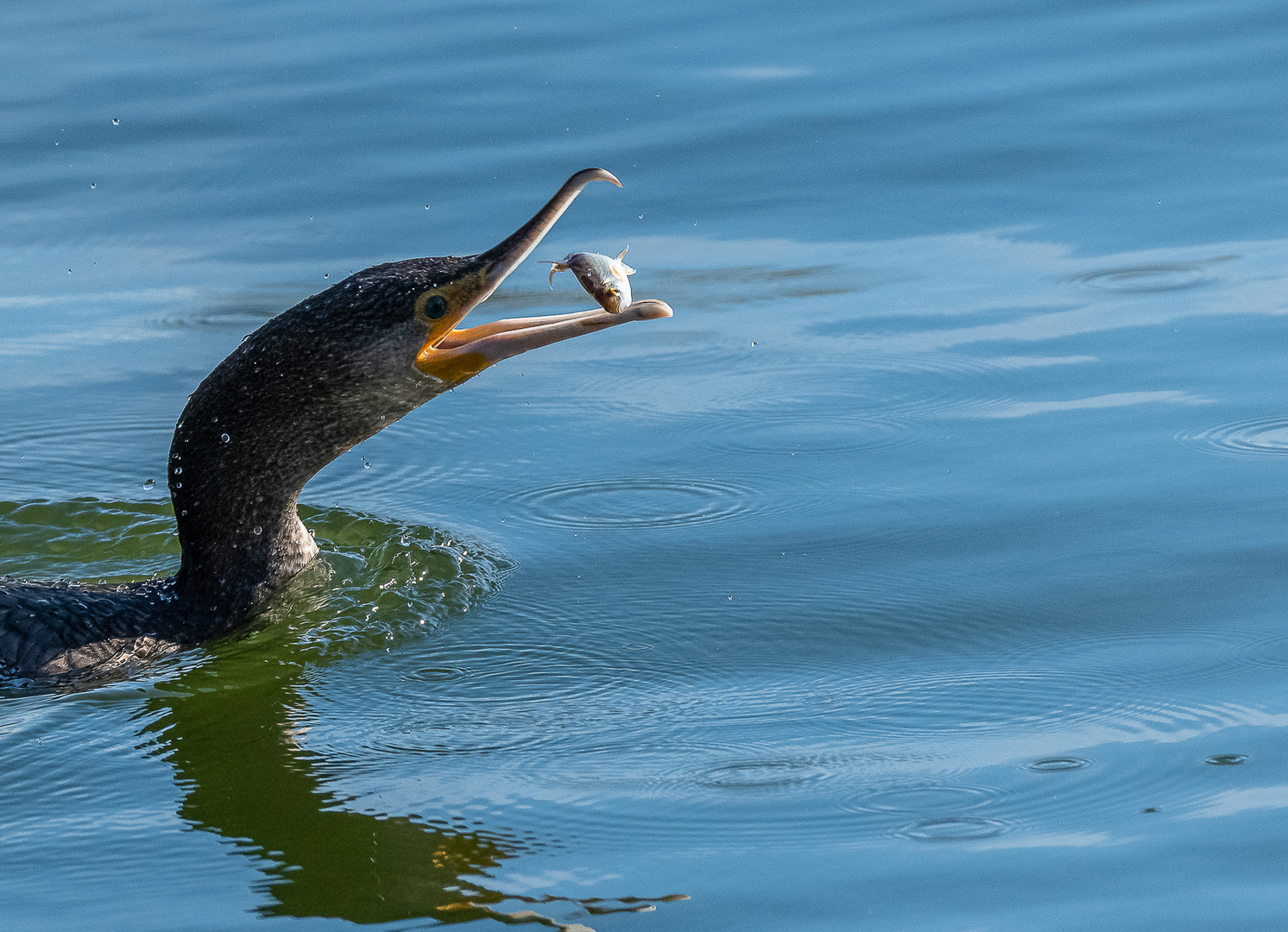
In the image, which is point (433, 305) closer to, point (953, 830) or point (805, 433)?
point (805, 433)

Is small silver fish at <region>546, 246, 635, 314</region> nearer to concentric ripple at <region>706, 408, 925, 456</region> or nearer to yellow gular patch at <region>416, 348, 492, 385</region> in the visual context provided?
yellow gular patch at <region>416, 348, 492, 385</region>

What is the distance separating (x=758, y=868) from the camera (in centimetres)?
354

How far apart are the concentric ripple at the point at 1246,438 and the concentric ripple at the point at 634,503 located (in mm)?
1473

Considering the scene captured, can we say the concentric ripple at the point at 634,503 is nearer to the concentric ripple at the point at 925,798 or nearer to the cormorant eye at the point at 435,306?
the cormorant eye at the point at 435,306

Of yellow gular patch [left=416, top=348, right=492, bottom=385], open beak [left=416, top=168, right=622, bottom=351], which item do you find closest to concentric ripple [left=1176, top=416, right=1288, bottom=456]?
open beak [left=416, top=168, right=622, bottom=351]

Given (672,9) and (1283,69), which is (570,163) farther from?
(1283,69)

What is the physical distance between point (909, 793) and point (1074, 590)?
4.47 ft

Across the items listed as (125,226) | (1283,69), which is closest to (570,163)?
(125,226)

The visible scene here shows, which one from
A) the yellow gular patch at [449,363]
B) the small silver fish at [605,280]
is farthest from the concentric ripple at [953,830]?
the yellow gular patch at [449,363]

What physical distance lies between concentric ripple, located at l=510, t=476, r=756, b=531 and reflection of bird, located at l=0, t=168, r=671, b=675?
2.29 feet

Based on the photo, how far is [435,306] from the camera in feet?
16.7

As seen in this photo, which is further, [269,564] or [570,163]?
[570,163]

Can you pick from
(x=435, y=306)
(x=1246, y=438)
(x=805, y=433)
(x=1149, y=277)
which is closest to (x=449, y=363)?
(x=435, y=306)

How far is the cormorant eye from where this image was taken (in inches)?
199
